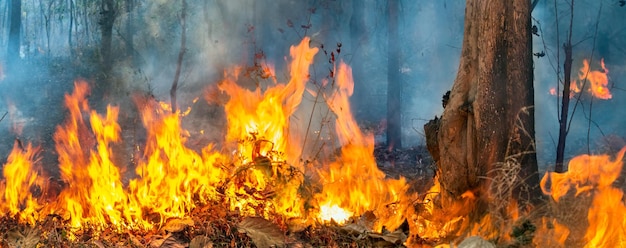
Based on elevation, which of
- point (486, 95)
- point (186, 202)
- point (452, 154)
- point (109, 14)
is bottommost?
point (186, 202)

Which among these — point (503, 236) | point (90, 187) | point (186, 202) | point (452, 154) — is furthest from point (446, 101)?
point (90, 187)

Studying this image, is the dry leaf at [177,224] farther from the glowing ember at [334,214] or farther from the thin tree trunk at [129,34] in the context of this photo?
the thin tree trunk at [129,34]

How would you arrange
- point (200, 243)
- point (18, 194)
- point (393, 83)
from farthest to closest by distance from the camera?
1. point (393, 83)
2. point (18, 194)
3. point (200, 243)

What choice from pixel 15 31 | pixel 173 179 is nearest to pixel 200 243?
pixel 173 179

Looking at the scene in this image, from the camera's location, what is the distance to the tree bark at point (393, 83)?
40.1 feet

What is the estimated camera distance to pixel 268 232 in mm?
4797

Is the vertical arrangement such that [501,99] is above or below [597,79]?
below

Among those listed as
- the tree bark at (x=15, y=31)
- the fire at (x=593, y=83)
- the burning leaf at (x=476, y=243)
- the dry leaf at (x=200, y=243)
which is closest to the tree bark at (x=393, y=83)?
the fire at (x=593, y=83)

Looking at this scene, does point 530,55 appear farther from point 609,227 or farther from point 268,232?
point 268,232

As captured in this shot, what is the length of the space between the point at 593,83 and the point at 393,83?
3.98m

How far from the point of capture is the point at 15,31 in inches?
484

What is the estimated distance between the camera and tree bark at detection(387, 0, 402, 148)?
40.1 ft

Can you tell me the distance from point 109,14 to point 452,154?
9.60 m

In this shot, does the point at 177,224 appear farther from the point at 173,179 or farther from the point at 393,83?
the point at 393,83
